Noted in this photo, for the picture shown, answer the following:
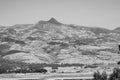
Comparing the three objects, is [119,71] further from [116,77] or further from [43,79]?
[43,79]

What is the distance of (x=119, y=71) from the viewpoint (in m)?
139

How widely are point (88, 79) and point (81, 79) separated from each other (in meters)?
4.61

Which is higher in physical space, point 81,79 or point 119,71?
point 119,71

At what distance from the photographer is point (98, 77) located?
14038cm

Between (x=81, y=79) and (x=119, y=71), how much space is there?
168ft

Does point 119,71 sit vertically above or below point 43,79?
above

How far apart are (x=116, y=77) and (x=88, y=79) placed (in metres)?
49.9

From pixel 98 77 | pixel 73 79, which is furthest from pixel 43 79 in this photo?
pixel 98 77

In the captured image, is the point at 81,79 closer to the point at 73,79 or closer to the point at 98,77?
the point at 73,79

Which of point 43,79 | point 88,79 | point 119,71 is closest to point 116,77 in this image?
point 119,71

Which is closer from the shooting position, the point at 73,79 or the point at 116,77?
the point at 116,77

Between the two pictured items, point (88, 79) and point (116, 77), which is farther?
point (88, 79)

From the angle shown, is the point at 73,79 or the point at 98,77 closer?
the point at 98,77

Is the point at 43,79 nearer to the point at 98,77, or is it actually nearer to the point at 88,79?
the point at 88,79
